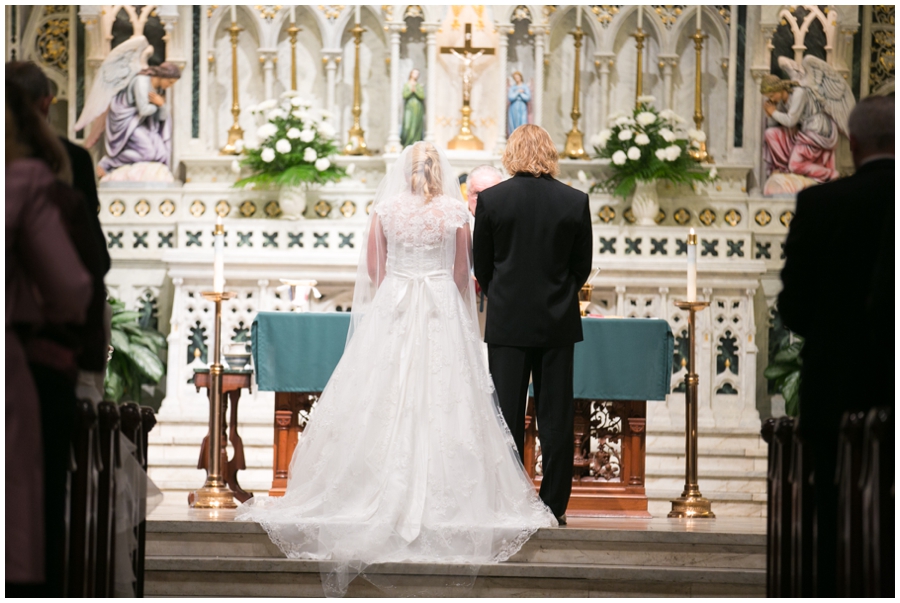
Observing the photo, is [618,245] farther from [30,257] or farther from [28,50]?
[30,257]

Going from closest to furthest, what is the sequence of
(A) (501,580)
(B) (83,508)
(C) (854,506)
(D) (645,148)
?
(C) (854,506) → (B) (83,508) → (A) (501,580) → (D) (645,148)

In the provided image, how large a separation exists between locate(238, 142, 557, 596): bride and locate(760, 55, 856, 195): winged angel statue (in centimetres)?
423

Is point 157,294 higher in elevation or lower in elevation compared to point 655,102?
lower

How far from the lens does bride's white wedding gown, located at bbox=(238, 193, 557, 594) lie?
469 cm

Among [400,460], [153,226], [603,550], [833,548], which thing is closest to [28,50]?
[153,226]

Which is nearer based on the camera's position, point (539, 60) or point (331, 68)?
point (539, 60)

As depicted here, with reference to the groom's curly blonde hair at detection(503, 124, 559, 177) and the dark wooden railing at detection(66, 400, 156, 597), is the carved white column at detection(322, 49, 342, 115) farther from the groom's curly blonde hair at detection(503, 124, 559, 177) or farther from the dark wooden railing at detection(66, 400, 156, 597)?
the dark wooden railing at detection(66, 400, 156, 597)

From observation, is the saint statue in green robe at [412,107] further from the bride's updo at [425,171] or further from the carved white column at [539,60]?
the bride's updo at [425,171]

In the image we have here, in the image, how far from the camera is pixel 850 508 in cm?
303

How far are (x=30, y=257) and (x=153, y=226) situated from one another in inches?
244

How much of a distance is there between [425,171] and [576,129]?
12.6 feet

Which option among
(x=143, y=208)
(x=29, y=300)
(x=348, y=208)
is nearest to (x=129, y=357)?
(x=143, y=208)

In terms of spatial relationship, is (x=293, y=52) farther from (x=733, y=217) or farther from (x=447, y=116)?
(x=733, y=217)

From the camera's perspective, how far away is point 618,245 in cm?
851
